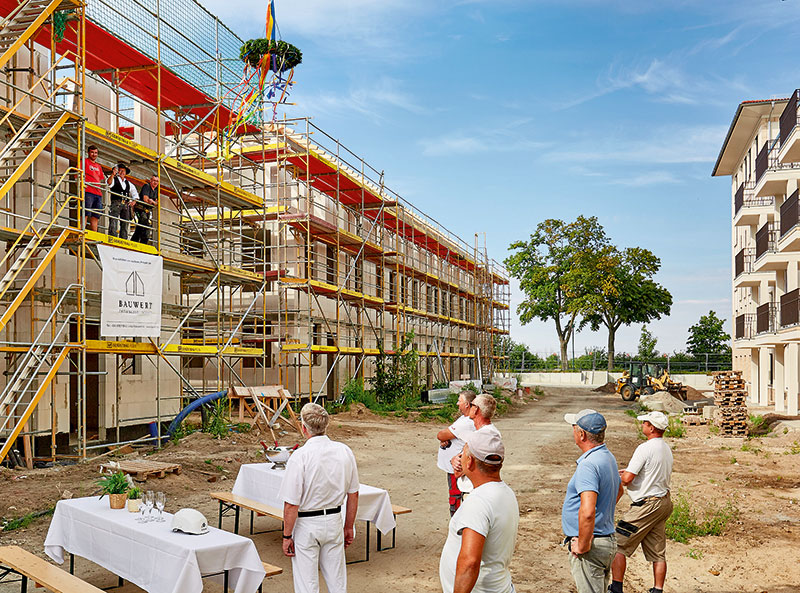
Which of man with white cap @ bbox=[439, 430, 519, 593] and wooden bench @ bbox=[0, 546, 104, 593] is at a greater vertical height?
man with white cap @ bbox=[439, 430, 519, 593]

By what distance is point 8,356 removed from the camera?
13.9m

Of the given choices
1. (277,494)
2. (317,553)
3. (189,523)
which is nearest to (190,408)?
(277,494)

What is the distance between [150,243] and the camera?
56.6 ft

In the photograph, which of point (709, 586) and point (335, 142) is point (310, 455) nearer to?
point (709, 586)

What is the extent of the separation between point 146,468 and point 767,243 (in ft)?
85.0

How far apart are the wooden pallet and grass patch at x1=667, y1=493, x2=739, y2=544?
7.44 m

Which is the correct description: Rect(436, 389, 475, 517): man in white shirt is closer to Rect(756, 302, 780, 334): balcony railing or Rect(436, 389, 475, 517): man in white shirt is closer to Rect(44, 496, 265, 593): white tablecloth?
Rect(44, 496, 265, 593): white tablecloth

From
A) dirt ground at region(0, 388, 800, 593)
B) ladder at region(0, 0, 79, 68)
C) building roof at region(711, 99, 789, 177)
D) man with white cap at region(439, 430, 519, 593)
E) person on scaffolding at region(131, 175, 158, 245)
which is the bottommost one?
dirt ground at region(0, 388, 800, 593)

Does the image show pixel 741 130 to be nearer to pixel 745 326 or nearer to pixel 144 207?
pixel 745 326

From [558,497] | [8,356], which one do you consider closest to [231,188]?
[8,356]

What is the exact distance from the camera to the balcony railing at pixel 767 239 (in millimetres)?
29156

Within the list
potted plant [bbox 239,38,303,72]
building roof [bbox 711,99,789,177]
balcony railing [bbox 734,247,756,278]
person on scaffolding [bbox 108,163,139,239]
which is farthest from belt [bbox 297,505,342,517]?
balcony railing [bbox 734,247,756,278]

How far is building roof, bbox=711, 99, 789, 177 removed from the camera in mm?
30766

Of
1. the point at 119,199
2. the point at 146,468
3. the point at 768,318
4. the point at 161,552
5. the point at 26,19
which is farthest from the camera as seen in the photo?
the point at 768,318
